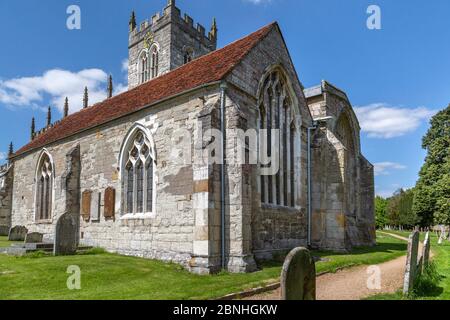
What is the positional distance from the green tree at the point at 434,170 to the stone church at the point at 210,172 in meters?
10.6

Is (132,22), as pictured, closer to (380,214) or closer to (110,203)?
(110,203)

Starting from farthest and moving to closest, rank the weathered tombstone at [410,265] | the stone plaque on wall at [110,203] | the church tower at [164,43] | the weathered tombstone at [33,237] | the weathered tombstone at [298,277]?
the church tower at [164,43], the weathered tombstone at [33,237], the stone plaque on wall at [110,203], the weathered tombstone at [410,265], the weathered tombstone at [298,277]

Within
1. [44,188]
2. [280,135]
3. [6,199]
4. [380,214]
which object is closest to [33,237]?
[44,188]

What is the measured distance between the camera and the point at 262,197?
1349 cm

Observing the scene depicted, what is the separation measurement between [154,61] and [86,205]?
19.6 m

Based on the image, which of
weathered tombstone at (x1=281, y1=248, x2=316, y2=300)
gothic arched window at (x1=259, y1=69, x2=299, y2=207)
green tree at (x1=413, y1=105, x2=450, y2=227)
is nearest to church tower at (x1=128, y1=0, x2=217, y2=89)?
gothic arched window at (x1=259, y1=69, x2=299, y2=207)

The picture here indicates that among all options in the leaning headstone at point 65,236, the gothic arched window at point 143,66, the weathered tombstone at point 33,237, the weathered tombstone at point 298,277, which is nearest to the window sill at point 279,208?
the leaning headstone at point 65,236

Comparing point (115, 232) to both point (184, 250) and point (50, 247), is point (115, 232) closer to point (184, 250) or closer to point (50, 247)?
point (50, 247)

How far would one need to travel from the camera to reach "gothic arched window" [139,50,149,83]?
33.4 meters

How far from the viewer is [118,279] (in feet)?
31.5

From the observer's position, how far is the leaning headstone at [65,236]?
42.6 ft

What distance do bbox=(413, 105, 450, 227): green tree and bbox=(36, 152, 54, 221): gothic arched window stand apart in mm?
25261

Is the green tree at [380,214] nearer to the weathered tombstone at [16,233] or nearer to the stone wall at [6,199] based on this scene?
the stone wall at [6,199]
